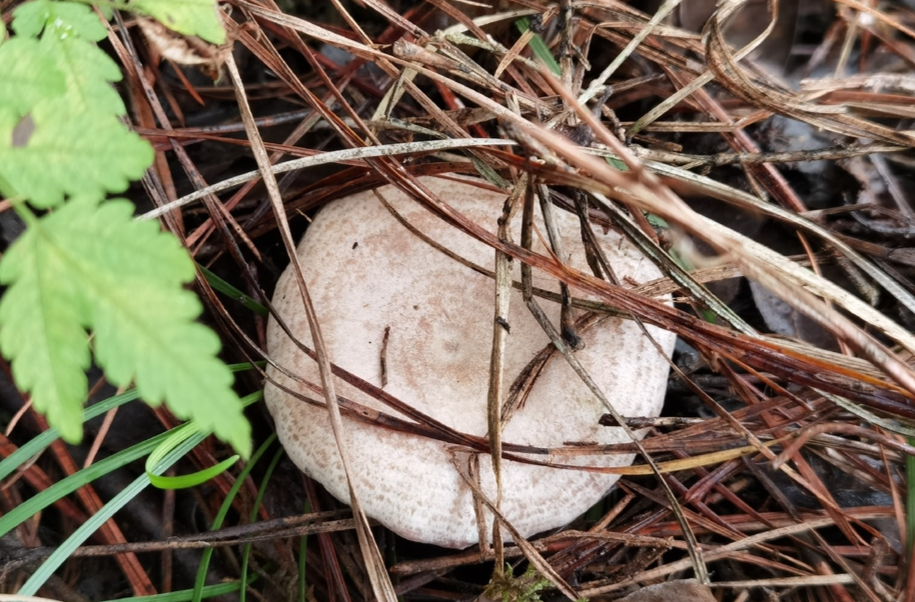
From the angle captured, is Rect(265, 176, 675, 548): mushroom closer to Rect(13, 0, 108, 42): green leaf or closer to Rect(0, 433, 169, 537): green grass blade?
Rect(0, 433, 169, 537): green grass blade

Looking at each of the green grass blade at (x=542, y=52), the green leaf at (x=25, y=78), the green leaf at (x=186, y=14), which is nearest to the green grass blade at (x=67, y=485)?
the green leaf at (x=25, y=78)

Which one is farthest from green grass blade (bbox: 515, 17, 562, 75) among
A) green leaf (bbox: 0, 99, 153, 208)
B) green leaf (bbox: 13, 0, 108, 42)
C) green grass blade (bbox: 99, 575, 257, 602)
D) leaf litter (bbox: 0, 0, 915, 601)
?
green grass blade (bbox: 99, 575, 257, 602)

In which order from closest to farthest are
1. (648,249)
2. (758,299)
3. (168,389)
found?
Answer: (168,389), (648,249), (758,299)

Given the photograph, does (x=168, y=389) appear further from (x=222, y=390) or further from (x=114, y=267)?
(x=114, y=267)

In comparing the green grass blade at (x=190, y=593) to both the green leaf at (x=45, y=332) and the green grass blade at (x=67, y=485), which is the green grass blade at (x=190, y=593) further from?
the green leaf at (x=45, y=332)

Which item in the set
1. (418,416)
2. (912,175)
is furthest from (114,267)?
(912,175)
